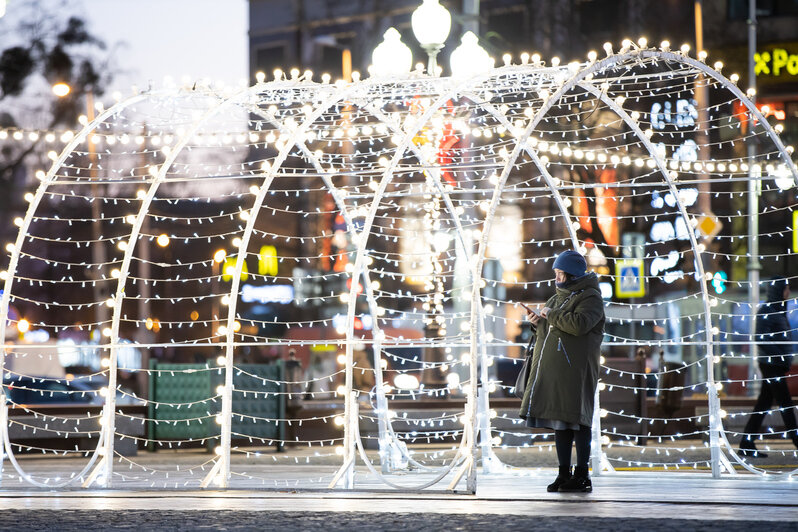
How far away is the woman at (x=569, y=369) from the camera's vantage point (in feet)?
27.0

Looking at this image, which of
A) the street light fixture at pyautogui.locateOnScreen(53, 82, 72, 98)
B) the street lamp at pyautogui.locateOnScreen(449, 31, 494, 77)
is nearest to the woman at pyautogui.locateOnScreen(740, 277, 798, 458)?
the street lamp at pyautogui.locateOnScreen(449, 31, 494, 77)

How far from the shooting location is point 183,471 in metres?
11.8

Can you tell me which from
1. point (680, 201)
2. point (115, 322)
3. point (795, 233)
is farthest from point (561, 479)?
point (795, 233)

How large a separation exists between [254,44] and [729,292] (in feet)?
69.4

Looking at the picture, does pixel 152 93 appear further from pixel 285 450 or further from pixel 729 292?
pixel 729 292

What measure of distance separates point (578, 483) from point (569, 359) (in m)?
0.77

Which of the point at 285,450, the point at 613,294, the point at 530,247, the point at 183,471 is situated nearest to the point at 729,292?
the point at 613,294

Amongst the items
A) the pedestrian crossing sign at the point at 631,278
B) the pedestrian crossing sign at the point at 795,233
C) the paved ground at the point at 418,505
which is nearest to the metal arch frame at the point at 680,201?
the paved ground at the point at 418,505

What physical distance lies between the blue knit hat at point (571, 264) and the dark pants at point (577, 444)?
37.9 inches

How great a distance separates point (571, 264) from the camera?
8367 millimetres

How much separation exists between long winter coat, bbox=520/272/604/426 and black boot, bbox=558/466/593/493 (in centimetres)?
33

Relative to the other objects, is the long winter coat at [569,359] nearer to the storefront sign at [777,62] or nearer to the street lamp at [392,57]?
the street lamp at [392,57]

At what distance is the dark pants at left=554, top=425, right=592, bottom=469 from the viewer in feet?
27.1

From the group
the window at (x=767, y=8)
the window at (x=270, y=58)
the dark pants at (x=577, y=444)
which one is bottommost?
the dark pants at (x=577, y=444)
